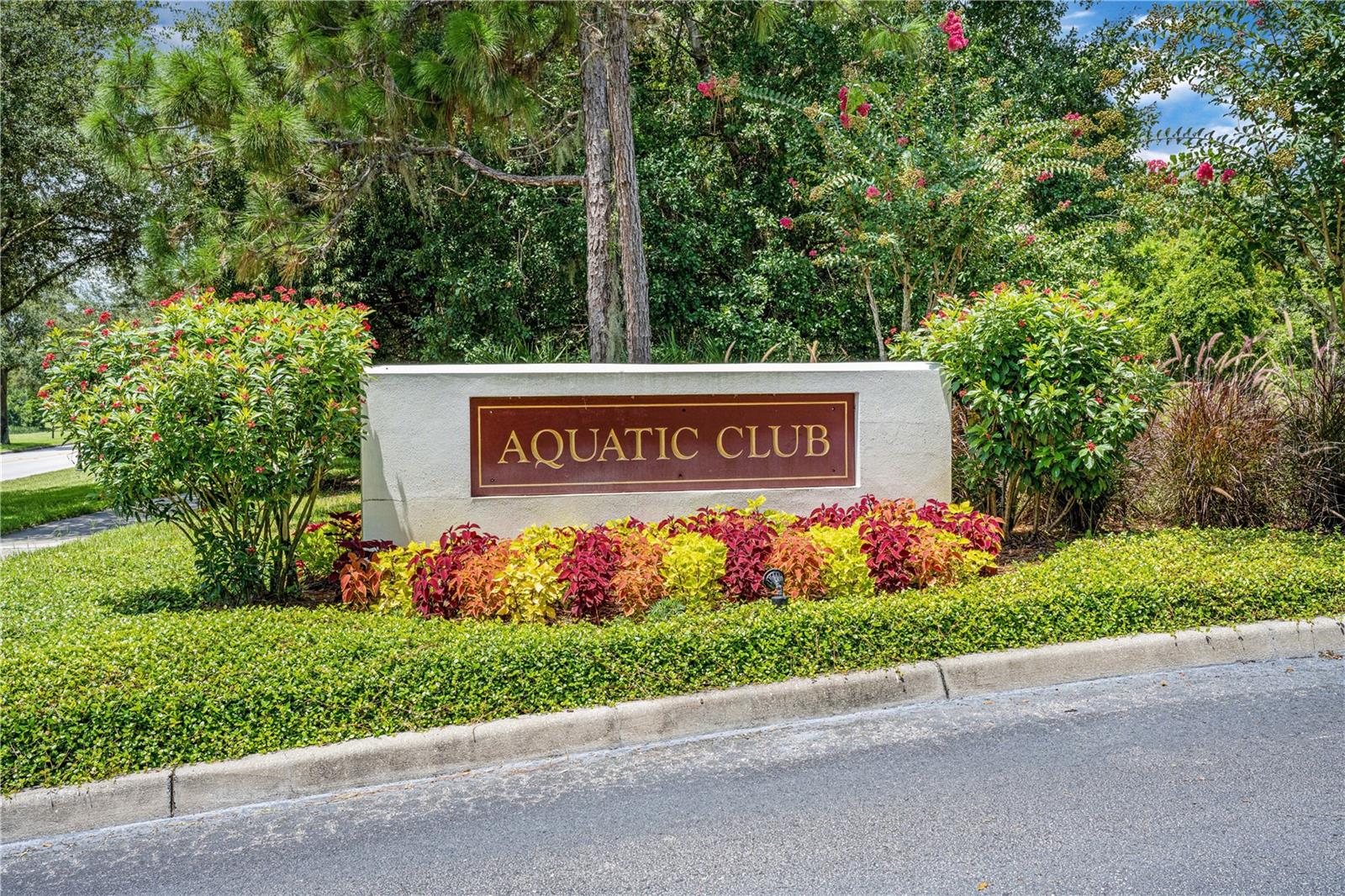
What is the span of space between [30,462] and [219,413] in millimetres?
30983

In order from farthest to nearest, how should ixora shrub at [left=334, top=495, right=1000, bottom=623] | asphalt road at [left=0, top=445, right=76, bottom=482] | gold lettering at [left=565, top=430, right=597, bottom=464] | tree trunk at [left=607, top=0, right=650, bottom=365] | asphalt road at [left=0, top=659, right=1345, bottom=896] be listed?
asphalt road at [left=0, top=445, right=76, bottom=482] < tree trunk at [left=607, top=0, right=650, bottom=365] < gold lettering at [left=565, top=430, right=597, bottom=464] < ixora shrub at [left=334, top=495, right=1000, bottom=623] < asphalt road at [left=0, top=659, right=1345, bottom=896]

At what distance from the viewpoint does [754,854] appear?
10.6 feet

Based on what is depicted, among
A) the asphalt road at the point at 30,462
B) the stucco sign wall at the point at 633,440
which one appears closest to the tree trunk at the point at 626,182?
the stucco sign wall at the point at 633,440

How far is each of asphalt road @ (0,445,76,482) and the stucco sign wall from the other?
15980 millimetres

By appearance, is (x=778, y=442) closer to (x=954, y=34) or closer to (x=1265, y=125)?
(x=1265, y=125)

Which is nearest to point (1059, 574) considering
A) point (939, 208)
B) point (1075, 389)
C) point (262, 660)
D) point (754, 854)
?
point (1075, 389)

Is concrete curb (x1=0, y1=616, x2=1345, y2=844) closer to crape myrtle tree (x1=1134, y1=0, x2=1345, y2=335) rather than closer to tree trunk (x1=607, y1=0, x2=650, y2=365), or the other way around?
crape myrtle tree (x1=1134, y1=0, x2=1345, y2=335)

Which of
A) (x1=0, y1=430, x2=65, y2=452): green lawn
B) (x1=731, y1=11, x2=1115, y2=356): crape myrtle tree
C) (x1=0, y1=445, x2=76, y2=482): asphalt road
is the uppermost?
(x1=731, y1=11, x2=1115, y2=356): crape myrtle tree

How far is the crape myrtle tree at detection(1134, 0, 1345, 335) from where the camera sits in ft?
22.5

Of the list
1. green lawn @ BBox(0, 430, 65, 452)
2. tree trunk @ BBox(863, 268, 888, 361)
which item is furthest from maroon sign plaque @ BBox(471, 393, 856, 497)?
green lawn @ BBox(0, 430, 65, 452)

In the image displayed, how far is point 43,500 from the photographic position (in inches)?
605

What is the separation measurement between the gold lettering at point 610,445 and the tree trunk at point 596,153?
4507 mm

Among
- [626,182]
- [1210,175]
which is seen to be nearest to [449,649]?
[1210,175]

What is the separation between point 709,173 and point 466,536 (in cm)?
883
